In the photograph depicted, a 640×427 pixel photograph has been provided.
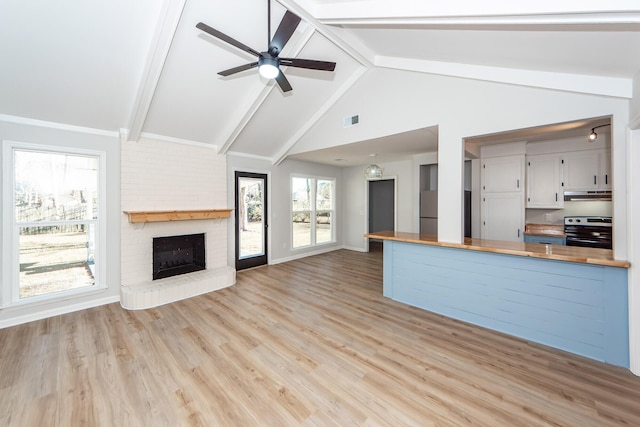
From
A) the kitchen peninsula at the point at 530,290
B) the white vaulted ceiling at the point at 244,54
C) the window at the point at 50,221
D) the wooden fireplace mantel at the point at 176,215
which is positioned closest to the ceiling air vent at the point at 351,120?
the white vaulted ceiling at the point at 244,54

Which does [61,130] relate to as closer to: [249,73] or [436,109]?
[249,73]

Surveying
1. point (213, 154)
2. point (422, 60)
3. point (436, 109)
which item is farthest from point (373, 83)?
point (213, 154)

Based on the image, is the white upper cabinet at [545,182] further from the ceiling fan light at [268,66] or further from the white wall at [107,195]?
the white wall at [107,195]

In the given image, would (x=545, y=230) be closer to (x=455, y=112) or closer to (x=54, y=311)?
(x=455, y=112)

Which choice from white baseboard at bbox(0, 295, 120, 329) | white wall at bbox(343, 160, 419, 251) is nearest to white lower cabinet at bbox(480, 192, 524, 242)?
white wall at bbox(343, 160, 419, 251)

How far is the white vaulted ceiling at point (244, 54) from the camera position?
6.19ft

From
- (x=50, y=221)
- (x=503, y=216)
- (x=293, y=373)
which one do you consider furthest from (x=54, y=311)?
(x=503, y=216)

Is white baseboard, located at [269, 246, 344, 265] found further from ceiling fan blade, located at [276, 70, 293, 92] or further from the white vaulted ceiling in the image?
ceiling fan blade, located at [276, 70, 293, 92]

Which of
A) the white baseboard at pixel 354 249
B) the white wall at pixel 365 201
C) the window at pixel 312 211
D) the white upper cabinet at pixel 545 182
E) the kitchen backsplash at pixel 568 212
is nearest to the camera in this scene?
the kitchen backsplash at pixel 568 212

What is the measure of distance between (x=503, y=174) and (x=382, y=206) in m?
3.94

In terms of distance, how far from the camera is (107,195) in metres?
3.70

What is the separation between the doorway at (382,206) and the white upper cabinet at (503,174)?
132 inches

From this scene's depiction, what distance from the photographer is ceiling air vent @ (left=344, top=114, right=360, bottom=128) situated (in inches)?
163

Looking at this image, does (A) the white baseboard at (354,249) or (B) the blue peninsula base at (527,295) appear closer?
(B) the blue peninsula base at (527,295)
